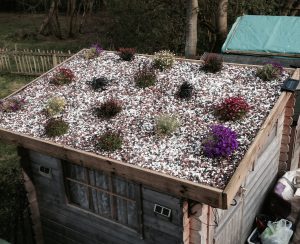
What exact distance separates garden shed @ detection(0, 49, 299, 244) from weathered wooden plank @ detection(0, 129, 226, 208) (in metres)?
0.02

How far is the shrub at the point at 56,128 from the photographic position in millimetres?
8039

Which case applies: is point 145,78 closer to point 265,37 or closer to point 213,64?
point 213,64

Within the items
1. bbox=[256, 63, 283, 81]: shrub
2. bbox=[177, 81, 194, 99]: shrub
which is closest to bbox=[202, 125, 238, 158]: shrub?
bbox=[177, 81, 194, 99]: shrub

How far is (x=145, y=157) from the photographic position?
22.9 ft

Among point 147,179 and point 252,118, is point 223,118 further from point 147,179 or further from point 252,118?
point 147,179

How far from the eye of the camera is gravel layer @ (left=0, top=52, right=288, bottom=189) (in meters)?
6.72

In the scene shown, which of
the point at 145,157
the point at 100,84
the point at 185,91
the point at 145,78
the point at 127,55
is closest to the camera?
the point at 145,157

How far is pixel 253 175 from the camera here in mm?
8938

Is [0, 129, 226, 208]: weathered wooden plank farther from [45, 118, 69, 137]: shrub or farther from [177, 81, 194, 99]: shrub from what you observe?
[177, 81, 194, 99]: shrub

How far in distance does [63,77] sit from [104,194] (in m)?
3.65

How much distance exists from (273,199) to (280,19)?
7.13 m

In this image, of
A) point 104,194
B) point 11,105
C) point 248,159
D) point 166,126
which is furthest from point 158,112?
point 11,105

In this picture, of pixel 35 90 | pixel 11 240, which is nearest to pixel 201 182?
pixel 35 90

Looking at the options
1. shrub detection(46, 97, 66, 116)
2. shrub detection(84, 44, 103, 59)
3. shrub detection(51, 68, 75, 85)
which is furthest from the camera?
shrub detection(84, 44, 103, 59)
